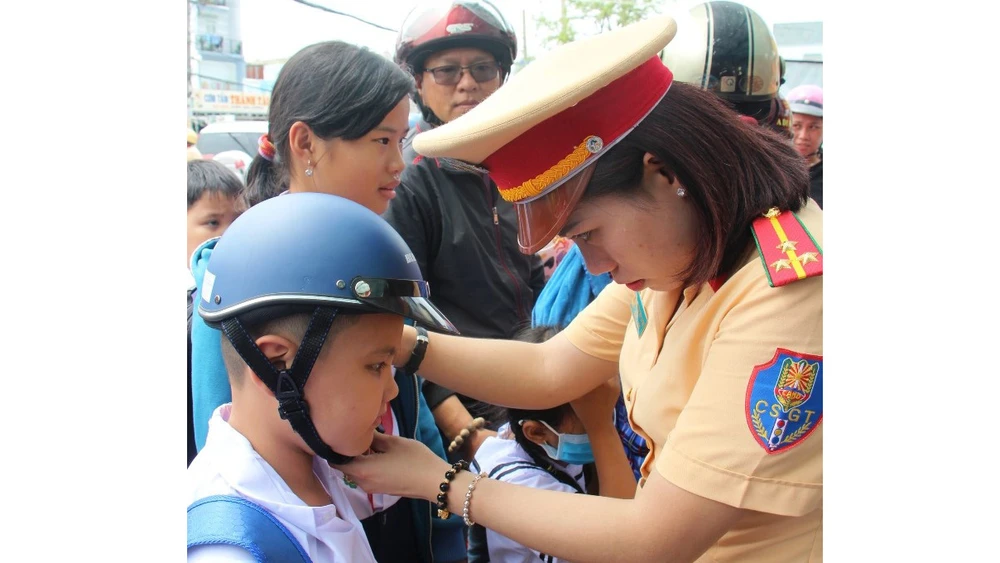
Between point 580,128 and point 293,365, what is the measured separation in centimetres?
64

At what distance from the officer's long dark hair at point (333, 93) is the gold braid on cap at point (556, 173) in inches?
31.7

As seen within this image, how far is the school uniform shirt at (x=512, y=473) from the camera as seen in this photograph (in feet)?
6.29

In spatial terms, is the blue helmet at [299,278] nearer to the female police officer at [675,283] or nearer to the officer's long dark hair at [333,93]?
the female police officer at [675,283]

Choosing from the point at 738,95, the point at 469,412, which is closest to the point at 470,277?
the point at 469,412

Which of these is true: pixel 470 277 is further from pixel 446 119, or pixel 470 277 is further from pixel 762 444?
pixel 762 444

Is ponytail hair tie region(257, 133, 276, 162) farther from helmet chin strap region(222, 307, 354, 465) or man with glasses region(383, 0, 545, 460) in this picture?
helmet chin strap region(222, 307, 354, 465)

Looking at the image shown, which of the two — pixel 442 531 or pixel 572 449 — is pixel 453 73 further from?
pixel 442 531

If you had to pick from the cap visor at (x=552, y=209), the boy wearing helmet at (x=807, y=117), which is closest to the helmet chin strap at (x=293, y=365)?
the cap visor at (x=552, y=209)

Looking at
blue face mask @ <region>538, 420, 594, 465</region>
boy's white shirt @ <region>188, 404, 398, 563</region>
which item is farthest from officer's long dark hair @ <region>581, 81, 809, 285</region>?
blue face mask @ <region>538, 420, 594, 465</region>

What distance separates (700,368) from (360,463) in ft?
2.16

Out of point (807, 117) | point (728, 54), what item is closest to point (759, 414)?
point (728, 54)
